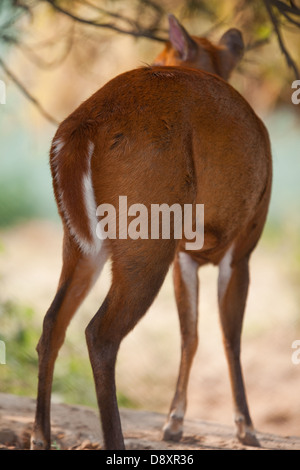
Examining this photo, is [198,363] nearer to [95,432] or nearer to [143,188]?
[95,432]

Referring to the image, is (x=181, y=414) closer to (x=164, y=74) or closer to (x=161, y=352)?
(x=164, y=74)

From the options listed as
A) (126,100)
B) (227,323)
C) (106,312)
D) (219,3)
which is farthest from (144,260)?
(219,3)

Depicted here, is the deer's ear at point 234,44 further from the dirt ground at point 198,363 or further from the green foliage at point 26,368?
the green foliage at point 26,368

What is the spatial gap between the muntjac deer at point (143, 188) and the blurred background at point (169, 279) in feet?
5.24

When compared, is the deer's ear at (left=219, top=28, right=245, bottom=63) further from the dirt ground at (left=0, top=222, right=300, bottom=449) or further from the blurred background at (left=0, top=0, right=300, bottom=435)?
the dirt ground at (left=0, top=222, right=300, bottom=449)

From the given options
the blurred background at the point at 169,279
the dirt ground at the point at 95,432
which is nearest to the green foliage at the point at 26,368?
the blurred background at the point at 169,279

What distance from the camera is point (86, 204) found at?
2.86 meters

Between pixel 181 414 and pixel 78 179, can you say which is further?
pixel 181 414

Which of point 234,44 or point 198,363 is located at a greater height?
point 234,44

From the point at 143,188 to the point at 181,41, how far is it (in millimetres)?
1612

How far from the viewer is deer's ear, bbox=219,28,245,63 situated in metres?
4.27

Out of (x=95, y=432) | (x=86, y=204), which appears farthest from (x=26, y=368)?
(x=86, y=204)
